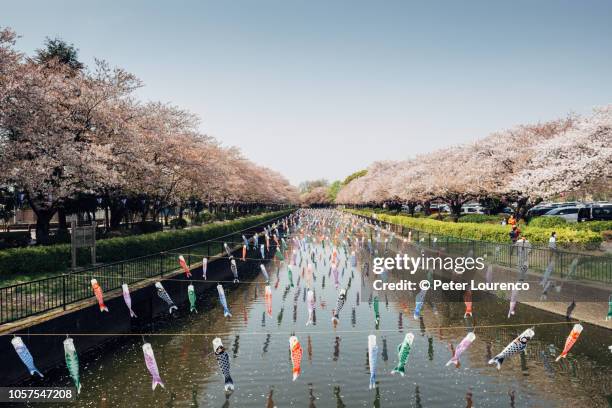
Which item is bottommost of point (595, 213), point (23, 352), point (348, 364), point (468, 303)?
point (348, 364)

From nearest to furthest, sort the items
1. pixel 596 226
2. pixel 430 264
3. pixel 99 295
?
1. pixel 99 295
2. pixel 596 226
3. pixel 430 264

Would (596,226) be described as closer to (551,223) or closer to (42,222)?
(551,223)

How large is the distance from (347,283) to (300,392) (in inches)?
623

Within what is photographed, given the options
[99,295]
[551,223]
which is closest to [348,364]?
[99,295]

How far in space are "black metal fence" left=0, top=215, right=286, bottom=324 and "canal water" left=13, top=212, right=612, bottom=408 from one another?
1864 millimetres

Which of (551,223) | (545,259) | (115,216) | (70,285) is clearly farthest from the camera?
(115,216)

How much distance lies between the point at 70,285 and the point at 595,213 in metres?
35.3

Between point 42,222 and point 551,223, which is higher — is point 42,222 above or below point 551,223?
above

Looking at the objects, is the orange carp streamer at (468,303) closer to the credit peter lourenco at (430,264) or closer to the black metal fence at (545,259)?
the black metal fence at (545,259)

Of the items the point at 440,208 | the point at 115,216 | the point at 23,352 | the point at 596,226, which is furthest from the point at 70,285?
the point at 440,208

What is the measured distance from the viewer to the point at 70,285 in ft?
52.5

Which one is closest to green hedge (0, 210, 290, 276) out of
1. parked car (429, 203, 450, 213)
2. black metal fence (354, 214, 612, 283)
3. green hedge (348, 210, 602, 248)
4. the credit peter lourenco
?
the credit peter lourenco

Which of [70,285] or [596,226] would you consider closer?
[70,285]

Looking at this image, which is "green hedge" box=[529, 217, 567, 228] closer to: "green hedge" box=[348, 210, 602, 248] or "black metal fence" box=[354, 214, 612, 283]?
"green hedge" box=[348, 210, 602, 248]
